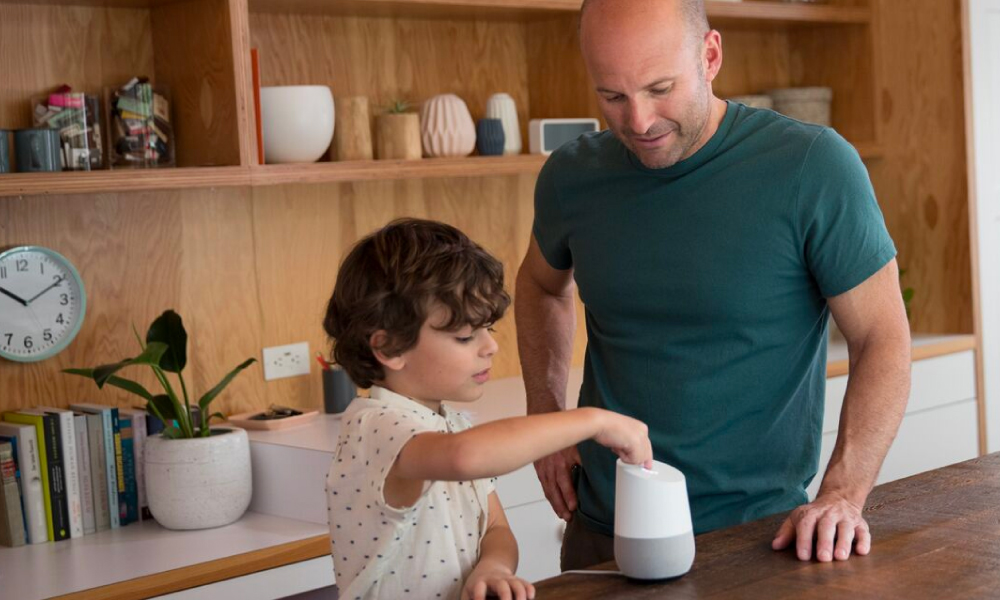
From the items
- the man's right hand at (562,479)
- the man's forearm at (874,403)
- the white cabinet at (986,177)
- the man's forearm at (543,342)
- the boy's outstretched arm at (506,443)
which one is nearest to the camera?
the boy's outstretched arm at (506,443)

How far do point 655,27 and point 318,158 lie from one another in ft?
4.33

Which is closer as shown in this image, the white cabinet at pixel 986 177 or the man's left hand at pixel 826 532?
the man's left hand at pixel 826 532

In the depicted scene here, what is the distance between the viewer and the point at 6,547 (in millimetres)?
2391

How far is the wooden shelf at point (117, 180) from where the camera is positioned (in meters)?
2.30

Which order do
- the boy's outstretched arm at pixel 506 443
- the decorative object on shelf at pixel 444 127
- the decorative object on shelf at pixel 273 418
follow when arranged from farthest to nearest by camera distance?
the decorative object on shelf at pixel 444 127, the decorative object on shelf at pixel 273 418, the boy's outstretched arm at pixel 506 443

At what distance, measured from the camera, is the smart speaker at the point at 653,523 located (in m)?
1.36

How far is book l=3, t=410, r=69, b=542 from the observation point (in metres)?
2.42

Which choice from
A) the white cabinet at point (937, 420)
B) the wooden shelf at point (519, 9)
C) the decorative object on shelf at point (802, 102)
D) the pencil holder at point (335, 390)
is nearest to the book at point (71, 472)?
the pencil holder at point (335, 390)

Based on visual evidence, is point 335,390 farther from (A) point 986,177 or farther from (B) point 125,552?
(A) point 986,177

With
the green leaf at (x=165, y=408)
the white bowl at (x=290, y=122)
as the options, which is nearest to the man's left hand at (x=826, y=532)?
the green leaf at (x=165, y=408)

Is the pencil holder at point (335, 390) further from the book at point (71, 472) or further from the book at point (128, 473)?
the book at point (71, 472)

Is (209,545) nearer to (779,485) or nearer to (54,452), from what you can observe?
(54,452)

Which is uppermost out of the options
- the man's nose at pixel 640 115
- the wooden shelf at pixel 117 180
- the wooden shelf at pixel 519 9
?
the wooden shelf at pixel 519 9

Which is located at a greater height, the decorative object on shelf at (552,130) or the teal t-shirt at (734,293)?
the decorative object on shelf at (552,130)
